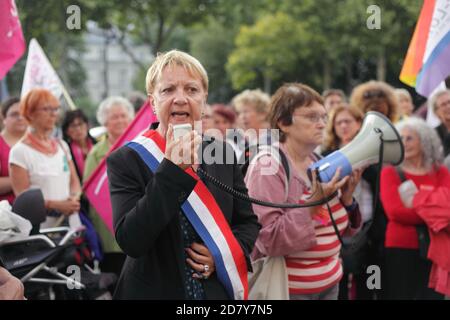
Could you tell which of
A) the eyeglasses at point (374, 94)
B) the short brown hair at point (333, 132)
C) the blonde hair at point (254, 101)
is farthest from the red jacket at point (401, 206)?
the blonde hair at point (254, 101)

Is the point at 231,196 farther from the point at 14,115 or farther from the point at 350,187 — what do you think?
the point at 14,115

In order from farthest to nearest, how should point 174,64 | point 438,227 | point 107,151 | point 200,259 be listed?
point 107,151, point 438,227, point 174,64, point 200,259

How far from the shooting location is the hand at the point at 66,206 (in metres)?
4.49

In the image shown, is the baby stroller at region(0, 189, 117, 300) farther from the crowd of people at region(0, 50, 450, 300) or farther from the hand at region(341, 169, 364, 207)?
the hand at region(341, 169, 364, 207)

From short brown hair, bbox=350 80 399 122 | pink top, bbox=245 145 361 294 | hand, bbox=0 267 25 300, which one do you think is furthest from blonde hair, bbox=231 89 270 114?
hand, bbox=0 267 25 300

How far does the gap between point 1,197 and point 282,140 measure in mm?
2241

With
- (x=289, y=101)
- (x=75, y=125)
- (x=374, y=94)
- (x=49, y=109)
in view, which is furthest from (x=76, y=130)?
(x=289, y=101)

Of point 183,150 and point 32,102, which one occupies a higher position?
point 32,102

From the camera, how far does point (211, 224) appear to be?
2203 mm

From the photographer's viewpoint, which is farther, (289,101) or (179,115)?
(289,101)

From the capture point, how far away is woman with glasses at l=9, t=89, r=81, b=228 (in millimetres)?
4348

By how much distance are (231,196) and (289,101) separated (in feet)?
3.64

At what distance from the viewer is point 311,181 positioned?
321 centimetres
